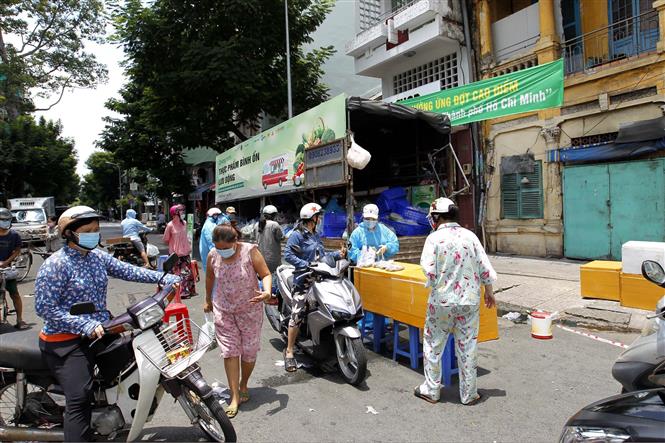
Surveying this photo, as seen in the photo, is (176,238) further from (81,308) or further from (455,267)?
(455,267)

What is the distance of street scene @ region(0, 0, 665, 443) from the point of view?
294 cm

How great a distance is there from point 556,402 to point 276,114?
1616cm

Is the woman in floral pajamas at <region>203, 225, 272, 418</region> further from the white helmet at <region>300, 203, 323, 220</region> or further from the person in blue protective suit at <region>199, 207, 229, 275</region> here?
the person in blue protective suit at <region>199, 207, 229, 275</region>

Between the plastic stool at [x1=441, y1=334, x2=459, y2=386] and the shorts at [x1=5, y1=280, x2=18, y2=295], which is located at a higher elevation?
the shorts at [x1=5, y1=280, x2=18, y2=295]

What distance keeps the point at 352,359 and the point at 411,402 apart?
26.3 inches

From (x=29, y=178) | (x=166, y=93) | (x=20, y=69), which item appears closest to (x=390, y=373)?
(x=166, y=93)

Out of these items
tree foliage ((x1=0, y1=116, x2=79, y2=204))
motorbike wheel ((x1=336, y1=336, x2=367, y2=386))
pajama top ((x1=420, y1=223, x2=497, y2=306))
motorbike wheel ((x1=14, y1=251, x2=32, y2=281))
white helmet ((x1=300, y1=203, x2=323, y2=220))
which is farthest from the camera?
tree foliage ((x1=0, y1=116, x2=79, y2=204))

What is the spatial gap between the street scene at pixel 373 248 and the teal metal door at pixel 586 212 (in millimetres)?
47

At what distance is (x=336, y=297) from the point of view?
170 inches

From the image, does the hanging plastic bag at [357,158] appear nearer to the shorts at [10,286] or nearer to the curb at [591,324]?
the curb at [591,324]

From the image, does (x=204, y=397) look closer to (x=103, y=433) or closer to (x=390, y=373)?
(x=103, y=433)

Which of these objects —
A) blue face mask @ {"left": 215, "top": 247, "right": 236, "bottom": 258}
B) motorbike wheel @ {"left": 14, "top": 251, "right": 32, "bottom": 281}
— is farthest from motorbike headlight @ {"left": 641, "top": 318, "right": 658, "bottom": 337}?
motorbike wheel @ {"left": 14, "top": 251, "right": 32, "bottom": 281}

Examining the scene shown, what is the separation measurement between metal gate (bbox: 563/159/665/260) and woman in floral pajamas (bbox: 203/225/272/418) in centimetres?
887

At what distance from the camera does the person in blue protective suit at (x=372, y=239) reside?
544 centimetres
